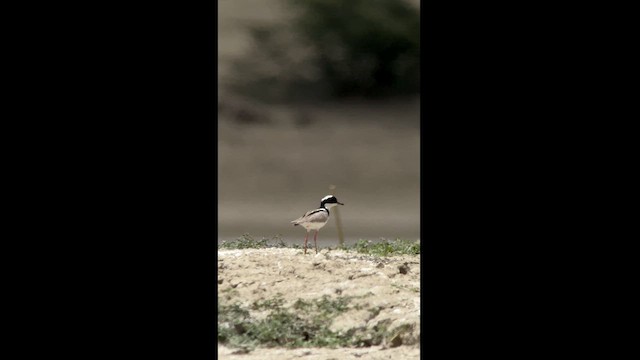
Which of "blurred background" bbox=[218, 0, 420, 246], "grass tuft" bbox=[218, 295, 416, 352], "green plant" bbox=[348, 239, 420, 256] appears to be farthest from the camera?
"green plant" bbox=[348, 239, 420, 256]

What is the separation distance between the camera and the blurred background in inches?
171

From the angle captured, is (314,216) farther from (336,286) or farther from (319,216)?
(336,286)

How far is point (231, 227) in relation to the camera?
4.38m

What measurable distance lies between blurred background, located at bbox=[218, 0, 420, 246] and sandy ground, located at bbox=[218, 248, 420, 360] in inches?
12.5

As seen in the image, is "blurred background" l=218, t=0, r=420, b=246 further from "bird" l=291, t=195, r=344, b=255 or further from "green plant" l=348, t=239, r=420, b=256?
"green plant" l=348, t=239, r=420, b=256

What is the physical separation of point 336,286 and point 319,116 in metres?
1.08

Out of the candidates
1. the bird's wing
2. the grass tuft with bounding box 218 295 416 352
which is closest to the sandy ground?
the grass tuft with bounding box 218 295 416 352

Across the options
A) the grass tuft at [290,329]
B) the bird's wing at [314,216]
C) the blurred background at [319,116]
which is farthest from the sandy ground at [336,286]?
the bird's wing at [314,216]

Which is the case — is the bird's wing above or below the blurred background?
below

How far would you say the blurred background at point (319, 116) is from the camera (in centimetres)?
434

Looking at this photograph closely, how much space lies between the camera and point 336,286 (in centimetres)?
462

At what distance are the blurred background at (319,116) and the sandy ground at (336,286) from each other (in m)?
0.32

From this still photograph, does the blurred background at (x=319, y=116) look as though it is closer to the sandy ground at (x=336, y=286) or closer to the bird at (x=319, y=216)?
the bird at (x=319, y=216)
